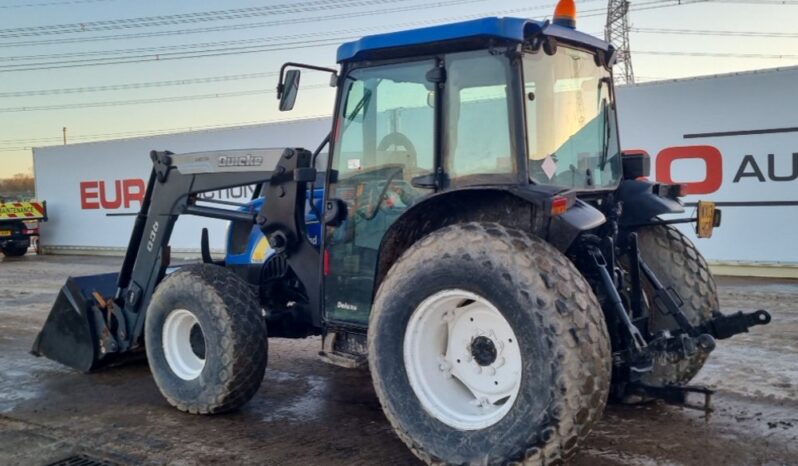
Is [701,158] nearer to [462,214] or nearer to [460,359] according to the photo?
[462,214]

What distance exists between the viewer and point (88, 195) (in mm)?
Result: 19703

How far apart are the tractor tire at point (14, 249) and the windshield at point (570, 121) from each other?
19.8 meters

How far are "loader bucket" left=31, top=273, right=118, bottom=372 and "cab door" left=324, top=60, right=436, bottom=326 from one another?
239 centimetres

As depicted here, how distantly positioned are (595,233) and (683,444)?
1.31 meters

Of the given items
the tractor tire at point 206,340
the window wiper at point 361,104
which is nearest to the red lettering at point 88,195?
the tractor tire at point 206,340

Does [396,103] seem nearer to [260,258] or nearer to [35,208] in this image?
[260,258]

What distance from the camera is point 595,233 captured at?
14.6 ft

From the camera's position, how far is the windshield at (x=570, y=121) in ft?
12.9

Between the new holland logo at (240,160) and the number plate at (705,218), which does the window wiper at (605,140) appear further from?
the new holland logo at (240,160)

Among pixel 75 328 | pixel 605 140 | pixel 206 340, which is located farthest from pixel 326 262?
pixel 75 328

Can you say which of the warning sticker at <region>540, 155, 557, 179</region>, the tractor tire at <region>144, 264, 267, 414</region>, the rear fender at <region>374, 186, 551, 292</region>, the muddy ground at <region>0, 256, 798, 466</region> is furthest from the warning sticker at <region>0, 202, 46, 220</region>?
the warning sticker at <region>540, 155, 557, 179</region>

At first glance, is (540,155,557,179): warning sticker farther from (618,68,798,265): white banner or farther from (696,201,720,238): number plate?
(618,68,798,265): white banner

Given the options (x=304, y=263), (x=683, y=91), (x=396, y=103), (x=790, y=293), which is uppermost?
(x=683, y=91)

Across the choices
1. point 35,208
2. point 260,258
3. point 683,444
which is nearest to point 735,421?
point 683,444
